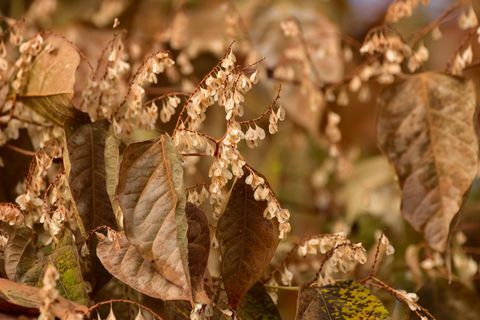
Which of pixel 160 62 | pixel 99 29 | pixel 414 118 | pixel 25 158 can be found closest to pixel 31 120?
pixel 25 158

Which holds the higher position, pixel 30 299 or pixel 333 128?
pixel 30 299

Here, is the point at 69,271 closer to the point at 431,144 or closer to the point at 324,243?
the point at 324,243

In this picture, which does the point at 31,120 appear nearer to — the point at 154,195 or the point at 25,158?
the point at 25,158

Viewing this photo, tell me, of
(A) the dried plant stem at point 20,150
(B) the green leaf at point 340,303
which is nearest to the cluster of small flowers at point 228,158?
(B) the green leaf at point 340,303

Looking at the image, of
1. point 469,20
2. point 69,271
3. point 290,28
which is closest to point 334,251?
point 69,271

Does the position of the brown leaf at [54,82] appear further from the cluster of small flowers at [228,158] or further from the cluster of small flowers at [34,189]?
the cluster of small flowers at [228,158]

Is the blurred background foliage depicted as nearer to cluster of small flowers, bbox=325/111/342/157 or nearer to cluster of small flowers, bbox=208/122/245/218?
cluster of small flowers, bbox=325/111/342/157

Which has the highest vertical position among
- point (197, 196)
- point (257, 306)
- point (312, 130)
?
point (197, 196)
